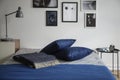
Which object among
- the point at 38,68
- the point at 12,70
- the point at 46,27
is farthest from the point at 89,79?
the point at 46,27

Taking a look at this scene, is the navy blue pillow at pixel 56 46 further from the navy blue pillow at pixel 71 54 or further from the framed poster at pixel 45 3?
the framed poster at pixel 45 3

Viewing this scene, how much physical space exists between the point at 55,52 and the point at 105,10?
1639mm

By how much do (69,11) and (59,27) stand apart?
1.27 ft

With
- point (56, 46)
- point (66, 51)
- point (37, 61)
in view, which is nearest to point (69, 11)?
point (56, 46)

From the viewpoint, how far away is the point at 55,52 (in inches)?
129

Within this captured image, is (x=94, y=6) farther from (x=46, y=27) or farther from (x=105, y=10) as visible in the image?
(x=46, y=27)

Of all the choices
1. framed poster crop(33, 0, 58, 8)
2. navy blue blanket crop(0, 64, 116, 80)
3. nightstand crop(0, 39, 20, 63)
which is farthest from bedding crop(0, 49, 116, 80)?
framed poster crop(33, 0, 58, 8)

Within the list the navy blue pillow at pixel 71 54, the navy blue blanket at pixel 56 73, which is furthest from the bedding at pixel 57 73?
the navy blue pillow at pixel 71 54

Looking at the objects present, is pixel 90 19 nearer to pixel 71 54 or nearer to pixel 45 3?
pixel 45 3

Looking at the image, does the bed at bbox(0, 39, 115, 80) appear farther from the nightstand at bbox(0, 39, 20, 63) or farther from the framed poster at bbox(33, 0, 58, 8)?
the framed poster at bbox(33, 0, 58, 8)

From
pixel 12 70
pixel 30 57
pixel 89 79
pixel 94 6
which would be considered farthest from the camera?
pixel 94 6

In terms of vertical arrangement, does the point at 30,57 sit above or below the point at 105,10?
below

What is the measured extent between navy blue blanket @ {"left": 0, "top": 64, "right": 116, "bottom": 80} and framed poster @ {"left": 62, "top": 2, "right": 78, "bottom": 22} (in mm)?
1853

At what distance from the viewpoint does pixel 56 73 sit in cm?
229
